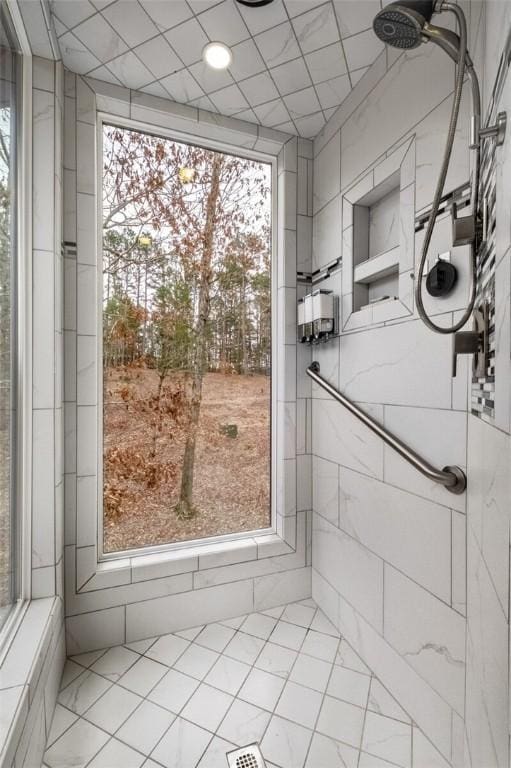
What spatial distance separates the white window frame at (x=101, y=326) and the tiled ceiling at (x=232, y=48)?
145 millimetres

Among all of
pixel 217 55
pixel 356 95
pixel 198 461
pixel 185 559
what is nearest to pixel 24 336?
pixel 198 461

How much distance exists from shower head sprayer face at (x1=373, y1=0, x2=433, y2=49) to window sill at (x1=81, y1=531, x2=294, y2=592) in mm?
1962

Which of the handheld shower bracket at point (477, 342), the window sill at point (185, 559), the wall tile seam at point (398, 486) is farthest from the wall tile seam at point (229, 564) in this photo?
the handheld shower bracket at point (477, 342)

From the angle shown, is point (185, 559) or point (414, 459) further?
point (185, 559)

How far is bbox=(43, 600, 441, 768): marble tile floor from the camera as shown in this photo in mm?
1116

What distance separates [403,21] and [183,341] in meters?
1.32

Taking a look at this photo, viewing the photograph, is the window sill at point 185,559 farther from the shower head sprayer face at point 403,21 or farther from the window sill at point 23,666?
the shower head sprayer face at point 403,21

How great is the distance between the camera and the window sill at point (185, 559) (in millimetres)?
1603

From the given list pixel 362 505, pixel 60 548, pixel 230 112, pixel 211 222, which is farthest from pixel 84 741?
pixel 230 112

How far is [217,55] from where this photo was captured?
1429 millimetres

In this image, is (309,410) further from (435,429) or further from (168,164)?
(168,164)

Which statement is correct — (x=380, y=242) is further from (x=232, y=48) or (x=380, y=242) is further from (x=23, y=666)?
(x=23, y=666)

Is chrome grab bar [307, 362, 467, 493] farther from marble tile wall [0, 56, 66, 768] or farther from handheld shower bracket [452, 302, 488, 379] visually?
marble tile wall [0, 56, 66, 768]

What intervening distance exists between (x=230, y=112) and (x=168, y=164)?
0.39 m
